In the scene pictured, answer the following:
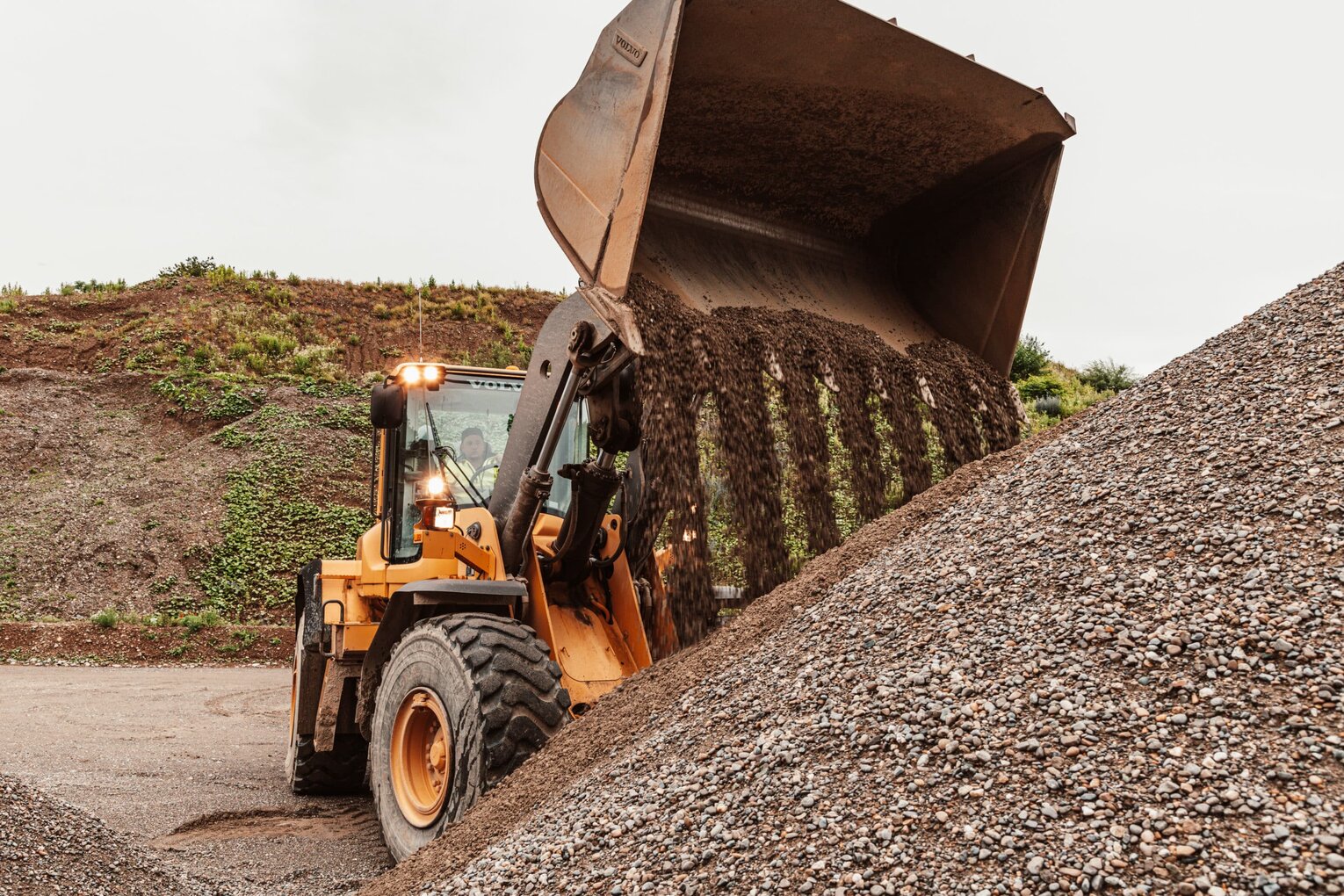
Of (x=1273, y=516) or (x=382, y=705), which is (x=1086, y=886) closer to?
(x=1273, y=516)

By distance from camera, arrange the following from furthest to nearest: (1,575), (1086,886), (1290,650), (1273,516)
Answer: (1,575), (1273,516), (1290,650), (1086,886)

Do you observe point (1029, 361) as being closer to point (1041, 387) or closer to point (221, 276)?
point (1041, 387)

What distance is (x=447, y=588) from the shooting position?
4715mm

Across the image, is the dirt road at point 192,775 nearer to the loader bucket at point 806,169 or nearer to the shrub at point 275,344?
the loader bucket at point 806,169

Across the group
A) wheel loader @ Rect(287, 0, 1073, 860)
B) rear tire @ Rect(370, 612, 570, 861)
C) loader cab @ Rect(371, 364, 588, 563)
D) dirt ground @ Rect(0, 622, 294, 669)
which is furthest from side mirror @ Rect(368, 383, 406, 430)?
dirt ground @ Rect(0, 622, 294, 669)

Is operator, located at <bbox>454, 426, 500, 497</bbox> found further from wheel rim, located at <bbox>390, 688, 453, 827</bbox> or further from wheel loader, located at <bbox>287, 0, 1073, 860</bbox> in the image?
wheel rim, located at <bbox>390, 688, 453, 827</bbox>

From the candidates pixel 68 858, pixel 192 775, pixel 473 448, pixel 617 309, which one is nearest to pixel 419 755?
pixel 68 858

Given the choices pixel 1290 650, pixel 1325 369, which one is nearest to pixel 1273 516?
pixel 1290 650

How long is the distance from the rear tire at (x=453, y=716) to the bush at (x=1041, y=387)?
18.5 m

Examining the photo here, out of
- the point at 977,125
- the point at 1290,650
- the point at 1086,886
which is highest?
the point at 977,125

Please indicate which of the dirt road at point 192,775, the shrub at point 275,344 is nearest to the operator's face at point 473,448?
Result: the dirt road at point 192,775

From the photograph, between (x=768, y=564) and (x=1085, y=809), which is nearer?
(x=1085, y=809)

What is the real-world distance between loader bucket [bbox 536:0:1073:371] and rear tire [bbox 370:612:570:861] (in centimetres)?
158

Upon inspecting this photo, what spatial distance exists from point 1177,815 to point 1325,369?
225 cm
